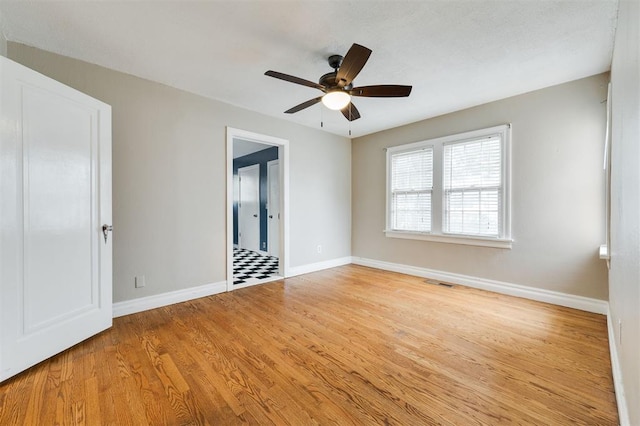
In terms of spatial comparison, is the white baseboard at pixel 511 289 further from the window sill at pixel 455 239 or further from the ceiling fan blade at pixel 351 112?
the ceiling fan blade at pixel 351 112

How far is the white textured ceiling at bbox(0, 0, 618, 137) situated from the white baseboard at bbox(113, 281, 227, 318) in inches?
94.6

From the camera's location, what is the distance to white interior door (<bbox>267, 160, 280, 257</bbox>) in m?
5.70

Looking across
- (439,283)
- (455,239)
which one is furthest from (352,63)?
(439,283)

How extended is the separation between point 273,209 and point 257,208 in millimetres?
770

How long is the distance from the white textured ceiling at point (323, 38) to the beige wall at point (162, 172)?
18 cm

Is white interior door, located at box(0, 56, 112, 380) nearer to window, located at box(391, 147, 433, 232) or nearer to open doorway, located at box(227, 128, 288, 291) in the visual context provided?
open doorway, located at box(227, 128, 288, 291)

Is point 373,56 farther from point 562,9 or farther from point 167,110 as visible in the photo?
point 167,110

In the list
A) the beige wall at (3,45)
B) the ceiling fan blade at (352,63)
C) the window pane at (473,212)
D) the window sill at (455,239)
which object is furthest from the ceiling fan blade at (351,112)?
the beige wall at (3,45)

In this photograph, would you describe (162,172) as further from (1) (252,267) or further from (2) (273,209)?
(2) (273,209)

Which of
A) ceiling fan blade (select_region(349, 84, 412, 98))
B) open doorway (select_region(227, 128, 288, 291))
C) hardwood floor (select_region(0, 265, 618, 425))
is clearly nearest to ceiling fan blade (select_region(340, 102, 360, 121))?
ceiling fan blade (select_region(349, 84, 412, 98))

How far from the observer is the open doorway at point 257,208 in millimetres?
3963

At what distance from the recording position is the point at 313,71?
2.73 meters

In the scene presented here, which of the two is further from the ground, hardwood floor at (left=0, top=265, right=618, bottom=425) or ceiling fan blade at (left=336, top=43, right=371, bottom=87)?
ceiling fan blade at (left=336, top=43, right=371, bottom=87)

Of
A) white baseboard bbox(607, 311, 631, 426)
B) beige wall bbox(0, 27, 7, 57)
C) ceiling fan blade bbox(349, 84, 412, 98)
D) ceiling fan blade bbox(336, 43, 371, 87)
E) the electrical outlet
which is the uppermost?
beige wall bbox(0, 27, 7, 57)
